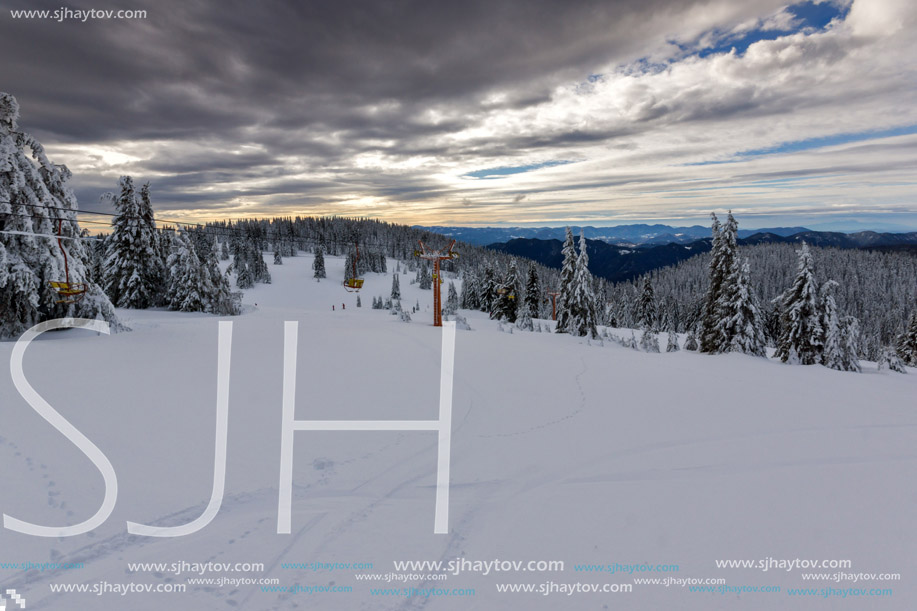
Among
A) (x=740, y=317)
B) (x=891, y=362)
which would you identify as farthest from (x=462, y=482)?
(x=891, y=362)

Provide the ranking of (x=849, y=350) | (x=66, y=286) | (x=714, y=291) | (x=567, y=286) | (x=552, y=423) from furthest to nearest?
(x=567, y=286) < (x=714, y=291) < (x=849, y=350) < (x=66, y=286) < (x=552, y=423)

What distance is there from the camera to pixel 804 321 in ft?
80.0

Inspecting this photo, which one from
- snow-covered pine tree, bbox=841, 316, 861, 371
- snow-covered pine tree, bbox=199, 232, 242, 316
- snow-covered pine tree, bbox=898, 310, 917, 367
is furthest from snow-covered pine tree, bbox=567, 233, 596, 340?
snow-covered pine tree, bbox=898, 310, 917, 367

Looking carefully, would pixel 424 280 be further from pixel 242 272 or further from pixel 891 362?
pixel 891 362

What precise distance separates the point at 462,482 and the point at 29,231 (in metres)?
18.1

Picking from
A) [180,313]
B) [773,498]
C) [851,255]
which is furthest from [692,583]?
[851,255]

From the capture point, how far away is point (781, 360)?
2506 cm

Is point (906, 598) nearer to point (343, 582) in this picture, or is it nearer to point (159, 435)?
point (343, 582)

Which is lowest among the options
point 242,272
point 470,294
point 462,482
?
point 462,482

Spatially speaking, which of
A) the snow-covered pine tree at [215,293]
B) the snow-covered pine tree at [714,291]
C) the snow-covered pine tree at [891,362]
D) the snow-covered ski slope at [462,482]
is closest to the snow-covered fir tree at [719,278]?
the snow-covered pine tree at [714,291]

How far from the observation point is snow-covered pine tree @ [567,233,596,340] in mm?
33469

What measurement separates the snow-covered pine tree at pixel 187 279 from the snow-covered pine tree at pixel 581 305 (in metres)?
Answer: 28.4

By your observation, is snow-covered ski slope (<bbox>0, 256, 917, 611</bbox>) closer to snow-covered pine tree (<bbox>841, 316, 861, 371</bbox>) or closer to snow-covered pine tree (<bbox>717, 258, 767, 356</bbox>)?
snow-covered pine tree (<bbox>717, 258, 767, 356</bbox>)

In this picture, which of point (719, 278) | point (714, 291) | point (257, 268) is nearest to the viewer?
point (719, 278)
